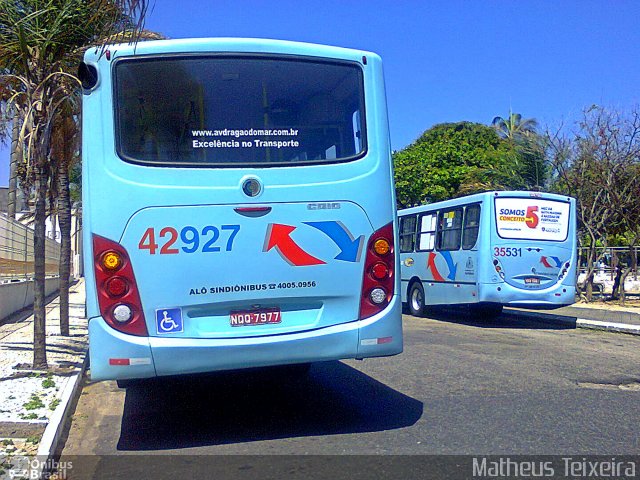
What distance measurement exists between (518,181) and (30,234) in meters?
15.0

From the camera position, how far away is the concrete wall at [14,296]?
15180 mm

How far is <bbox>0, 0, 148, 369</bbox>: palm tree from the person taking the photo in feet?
27.3

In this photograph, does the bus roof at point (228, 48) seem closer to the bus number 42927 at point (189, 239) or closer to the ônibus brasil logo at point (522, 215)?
the bus number 42927 at point (189, 239)

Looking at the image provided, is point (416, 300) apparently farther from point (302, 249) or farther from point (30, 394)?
point (302, 249)

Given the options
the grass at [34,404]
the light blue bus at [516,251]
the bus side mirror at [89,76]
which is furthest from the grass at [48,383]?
the light blue bus at [516,251]

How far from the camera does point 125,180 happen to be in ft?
19.7

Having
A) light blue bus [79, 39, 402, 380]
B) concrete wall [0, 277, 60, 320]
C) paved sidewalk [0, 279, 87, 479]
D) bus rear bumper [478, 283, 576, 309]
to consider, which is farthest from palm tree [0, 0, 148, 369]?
bus rear bumper [478, 283, 576, 309]

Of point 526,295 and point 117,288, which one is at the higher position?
point 117,288

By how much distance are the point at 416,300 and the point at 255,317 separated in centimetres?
1365

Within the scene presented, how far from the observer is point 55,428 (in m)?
6.20

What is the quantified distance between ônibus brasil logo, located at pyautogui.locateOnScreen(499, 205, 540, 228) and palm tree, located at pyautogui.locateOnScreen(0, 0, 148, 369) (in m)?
9.63

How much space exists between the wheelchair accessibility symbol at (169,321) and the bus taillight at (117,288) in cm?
12

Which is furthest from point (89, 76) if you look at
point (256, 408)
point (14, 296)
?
point (14, 296)

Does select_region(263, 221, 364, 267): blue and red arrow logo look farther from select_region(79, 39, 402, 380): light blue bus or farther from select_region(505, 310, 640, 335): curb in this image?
select_region(505, 310, 640, 335): curb
